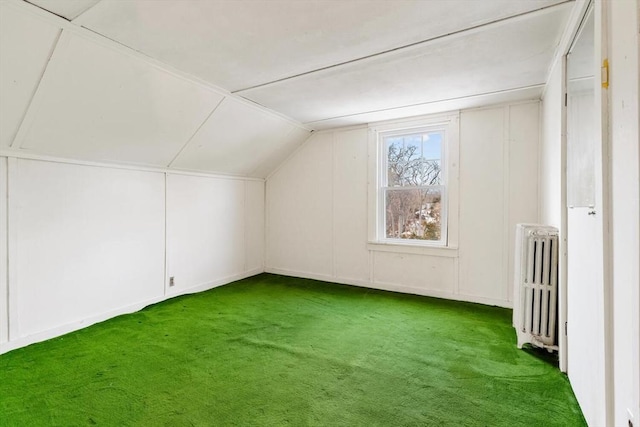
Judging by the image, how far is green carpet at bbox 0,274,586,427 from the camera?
1665 millimetres

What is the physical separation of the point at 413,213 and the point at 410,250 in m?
0.49

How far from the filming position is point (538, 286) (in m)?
2.27

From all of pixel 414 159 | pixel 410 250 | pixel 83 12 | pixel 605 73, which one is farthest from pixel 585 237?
pixel 83 12

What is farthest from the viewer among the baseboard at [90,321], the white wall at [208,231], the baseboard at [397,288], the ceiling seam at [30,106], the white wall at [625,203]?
the white wall at [208,231]

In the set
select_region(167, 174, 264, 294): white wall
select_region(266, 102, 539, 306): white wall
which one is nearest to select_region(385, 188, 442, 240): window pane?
select_region(266, 102, 539, 306): white wall

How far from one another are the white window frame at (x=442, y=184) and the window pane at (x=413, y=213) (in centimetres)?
7

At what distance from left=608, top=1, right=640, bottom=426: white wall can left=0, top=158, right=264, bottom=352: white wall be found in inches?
147

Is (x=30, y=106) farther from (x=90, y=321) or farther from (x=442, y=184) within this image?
(x=442, y=184)

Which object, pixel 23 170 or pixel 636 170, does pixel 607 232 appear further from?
pixel 23 170

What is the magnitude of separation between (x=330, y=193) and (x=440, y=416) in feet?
10.3

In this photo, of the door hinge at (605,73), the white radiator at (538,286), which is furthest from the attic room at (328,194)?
the white radiator at (538,286)

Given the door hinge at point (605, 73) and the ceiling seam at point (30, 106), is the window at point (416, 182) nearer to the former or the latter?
the door hinge at point (605, 73)

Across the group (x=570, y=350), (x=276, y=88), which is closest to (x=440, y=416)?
(x=570, y=350)

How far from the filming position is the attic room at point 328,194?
1.61 metres
